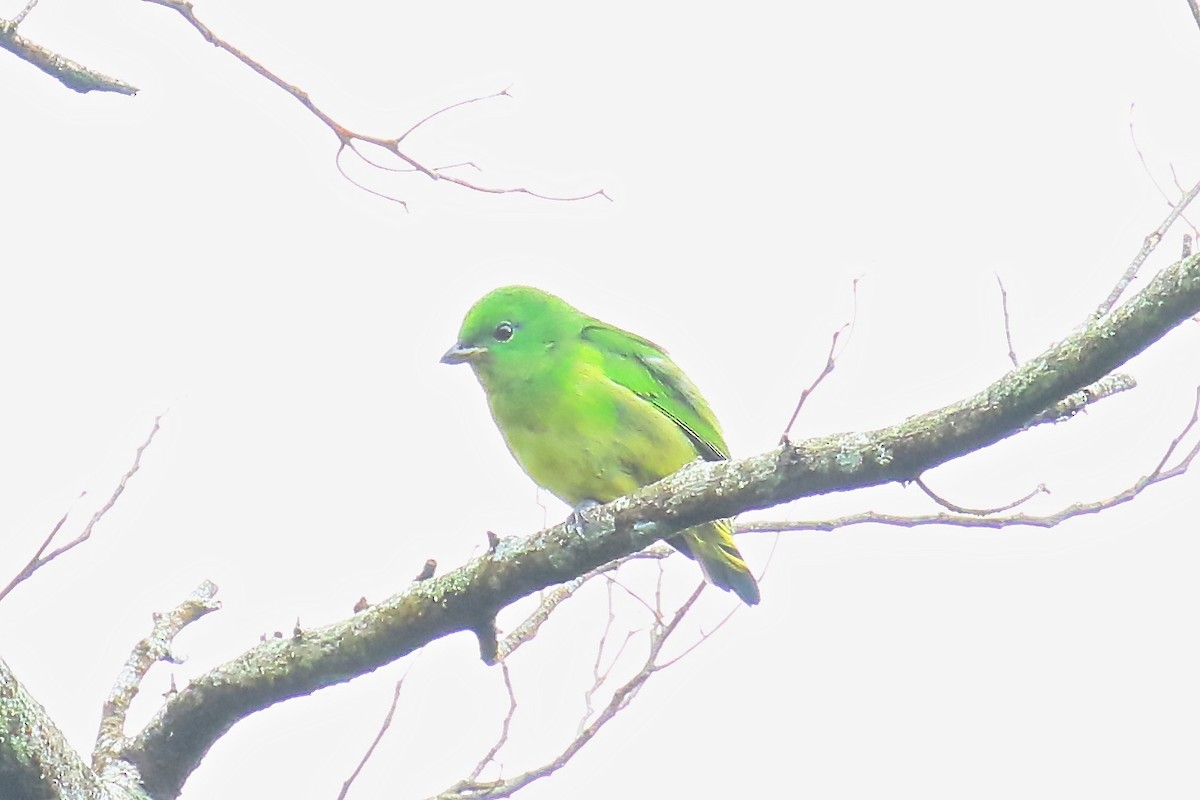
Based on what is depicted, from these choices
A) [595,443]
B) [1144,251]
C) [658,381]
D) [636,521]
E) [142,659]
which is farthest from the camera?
[658,381]

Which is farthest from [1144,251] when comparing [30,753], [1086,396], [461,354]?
[30,753]

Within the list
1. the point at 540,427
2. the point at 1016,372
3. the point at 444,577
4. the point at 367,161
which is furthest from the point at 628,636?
the point at 1016,372

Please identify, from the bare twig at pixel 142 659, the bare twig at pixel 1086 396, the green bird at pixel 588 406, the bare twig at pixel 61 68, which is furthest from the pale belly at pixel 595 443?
the bare twig at pixel 61 68

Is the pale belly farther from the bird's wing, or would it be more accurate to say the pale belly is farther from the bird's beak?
the bird's beak

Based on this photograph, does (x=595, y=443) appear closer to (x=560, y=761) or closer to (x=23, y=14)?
(x=560, y=761)

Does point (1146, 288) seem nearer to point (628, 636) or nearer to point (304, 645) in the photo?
point (304, 645)
